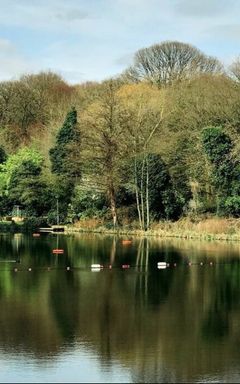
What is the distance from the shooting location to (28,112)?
67.4 m

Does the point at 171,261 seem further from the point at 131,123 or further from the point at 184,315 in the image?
the point at 131,123

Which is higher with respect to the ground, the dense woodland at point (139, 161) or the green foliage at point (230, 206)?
the dense woodland at point (139, 161)

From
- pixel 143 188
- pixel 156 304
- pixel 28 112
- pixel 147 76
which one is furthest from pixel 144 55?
pixel 156 304

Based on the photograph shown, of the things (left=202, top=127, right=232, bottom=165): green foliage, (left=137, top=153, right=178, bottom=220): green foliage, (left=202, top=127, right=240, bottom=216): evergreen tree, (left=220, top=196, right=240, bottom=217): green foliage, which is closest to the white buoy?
(left=220, top=196, right=240, bottom=217): green foliage

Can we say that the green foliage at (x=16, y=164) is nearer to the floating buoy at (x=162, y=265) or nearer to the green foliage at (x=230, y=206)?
the green foliage at (x=230, y=206)

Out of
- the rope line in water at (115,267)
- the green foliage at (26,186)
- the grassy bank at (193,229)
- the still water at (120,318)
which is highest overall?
the green foliage at (26,186)

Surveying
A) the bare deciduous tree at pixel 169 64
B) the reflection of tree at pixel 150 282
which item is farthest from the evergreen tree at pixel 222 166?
the bare deciduous tree at pixel 169 64

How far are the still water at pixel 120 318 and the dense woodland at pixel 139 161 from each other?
11.5 m

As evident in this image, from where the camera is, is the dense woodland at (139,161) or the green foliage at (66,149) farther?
the green foliage at (66,149)

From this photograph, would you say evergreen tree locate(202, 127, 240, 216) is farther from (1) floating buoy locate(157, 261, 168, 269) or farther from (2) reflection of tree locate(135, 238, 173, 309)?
(1) floating buoy locate(157, 261, 168, 269)

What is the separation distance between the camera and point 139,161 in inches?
1753

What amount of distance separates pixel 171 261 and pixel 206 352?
15259 mm

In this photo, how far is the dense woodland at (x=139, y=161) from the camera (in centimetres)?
4209

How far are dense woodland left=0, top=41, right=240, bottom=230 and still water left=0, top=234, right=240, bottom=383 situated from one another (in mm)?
11524
